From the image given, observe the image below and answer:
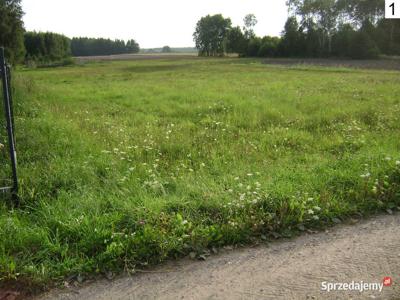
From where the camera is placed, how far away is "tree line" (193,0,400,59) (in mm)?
60719

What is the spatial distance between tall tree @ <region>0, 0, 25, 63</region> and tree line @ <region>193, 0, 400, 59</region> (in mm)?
51244

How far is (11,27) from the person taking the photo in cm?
3400

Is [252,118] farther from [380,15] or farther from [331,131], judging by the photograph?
[380,15]

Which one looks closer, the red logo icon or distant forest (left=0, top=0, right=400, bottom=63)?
the red logo icon

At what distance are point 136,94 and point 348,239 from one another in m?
13.5

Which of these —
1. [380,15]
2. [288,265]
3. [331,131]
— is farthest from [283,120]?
[380,15]

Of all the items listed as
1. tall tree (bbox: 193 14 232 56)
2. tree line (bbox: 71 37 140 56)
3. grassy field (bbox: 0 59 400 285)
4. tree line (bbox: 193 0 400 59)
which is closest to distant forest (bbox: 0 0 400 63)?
tree line (bbox: 193 0 400 59)

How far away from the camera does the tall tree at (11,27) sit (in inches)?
1294

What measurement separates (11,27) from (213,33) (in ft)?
259

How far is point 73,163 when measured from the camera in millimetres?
5555

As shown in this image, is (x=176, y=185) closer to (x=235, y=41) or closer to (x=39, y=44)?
(x=39, y=44)

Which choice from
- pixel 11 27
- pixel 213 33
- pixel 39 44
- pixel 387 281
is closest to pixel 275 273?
pixel 387 281

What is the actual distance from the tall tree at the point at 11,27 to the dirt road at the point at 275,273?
114ft

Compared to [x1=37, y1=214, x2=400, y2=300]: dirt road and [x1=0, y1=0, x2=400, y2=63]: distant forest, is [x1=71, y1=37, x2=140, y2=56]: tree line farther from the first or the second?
[x1=37, y1=214, x2=400, y2=300]: dirt road
